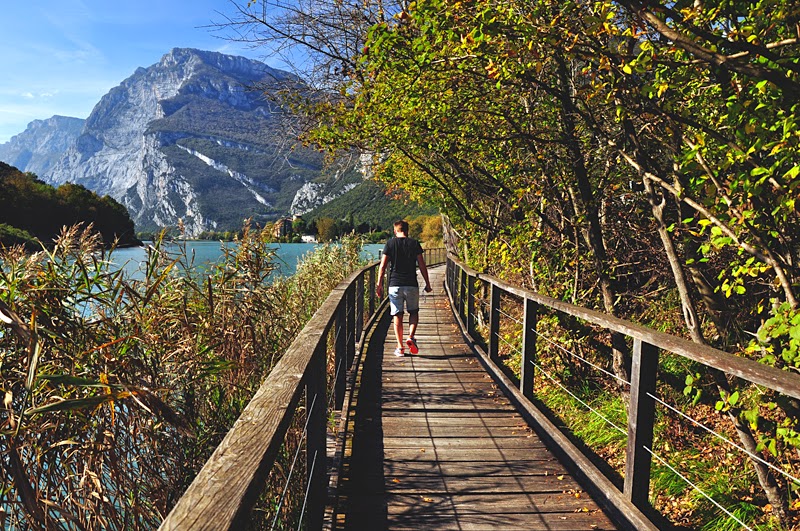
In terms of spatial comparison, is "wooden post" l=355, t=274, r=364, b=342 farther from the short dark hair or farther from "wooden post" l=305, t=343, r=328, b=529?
"wooden post" l=305, t=343, r=328, b=529

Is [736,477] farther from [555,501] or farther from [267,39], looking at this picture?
[267,39]

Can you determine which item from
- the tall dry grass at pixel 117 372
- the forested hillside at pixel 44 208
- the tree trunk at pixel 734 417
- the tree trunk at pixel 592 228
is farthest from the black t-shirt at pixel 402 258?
the forested hillside at pixel 44 208

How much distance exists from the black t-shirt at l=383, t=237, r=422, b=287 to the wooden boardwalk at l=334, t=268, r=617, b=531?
1.41 m

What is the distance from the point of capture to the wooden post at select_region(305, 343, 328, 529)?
277 cm

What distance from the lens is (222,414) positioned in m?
4.54

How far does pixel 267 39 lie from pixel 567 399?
719 cm

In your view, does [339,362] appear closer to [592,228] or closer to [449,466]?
[449,466]

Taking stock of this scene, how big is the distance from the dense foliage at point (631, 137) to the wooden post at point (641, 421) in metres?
0.62

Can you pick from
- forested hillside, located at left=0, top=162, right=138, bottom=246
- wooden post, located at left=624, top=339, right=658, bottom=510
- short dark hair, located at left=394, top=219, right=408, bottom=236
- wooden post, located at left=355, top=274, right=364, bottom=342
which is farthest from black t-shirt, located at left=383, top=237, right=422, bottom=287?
forested hillside, located at left=0, top=162, right=138, bottom=246

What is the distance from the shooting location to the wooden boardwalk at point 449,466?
11.1ft

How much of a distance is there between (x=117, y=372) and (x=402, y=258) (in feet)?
15.1

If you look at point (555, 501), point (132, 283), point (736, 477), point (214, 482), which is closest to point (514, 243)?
point (736, 477)

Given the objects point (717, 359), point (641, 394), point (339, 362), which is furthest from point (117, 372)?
point (717, 359)

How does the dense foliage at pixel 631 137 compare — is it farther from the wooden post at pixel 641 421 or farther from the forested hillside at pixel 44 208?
the forested hillside at pixel 44 208
